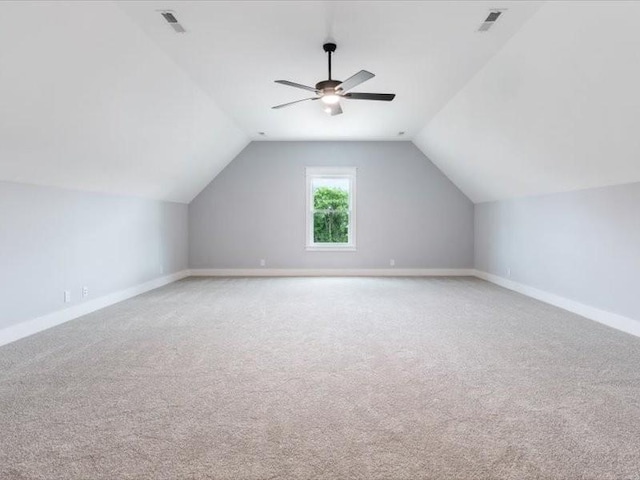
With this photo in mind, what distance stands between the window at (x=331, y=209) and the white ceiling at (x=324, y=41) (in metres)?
2.45

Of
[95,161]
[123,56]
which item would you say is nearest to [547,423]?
[123,56]

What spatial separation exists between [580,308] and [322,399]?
12.7 ft

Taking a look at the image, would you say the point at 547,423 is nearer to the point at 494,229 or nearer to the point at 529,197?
the point at 529,197

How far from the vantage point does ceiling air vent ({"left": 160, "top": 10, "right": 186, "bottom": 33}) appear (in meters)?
3.10

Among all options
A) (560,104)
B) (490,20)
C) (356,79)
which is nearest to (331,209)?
(356,79)

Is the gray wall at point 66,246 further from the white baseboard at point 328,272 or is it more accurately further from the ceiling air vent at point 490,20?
the ceiling air vent at point 490,20

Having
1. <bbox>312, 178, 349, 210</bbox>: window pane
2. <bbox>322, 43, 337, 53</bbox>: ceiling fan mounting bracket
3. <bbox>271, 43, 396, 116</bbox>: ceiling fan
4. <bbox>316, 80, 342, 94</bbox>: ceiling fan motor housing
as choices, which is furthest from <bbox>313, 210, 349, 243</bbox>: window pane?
<bbox>322, 43, 337, 53</bbox>: ceiling fan mounting bracket

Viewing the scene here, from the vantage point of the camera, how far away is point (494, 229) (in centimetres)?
691

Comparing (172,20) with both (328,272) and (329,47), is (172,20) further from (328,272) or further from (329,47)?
(328,272)

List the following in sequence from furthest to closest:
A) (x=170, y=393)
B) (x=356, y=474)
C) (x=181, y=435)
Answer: (x=170, y=393)
(x=181, y=435)
(x=356, y=474)

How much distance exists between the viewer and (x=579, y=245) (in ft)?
15.1

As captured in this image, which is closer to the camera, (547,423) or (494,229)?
(547,423)

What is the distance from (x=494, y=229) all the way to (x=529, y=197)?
1237 mm

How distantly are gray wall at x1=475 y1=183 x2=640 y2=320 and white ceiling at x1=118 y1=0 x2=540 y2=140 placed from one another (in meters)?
2.07
